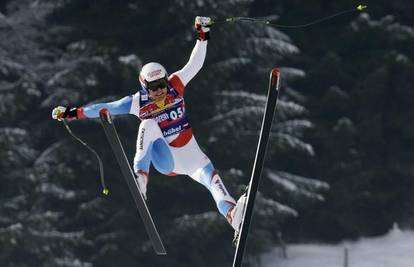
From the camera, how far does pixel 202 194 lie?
85.8ft

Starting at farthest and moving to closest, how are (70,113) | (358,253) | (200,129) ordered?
(358,253) → (200,129) → (70,113)

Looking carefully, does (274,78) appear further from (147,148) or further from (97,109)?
(97,109)

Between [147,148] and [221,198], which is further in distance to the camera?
[221,198]

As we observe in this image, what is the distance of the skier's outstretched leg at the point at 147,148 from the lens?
38.7 ft

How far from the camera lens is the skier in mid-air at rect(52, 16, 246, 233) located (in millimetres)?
11688

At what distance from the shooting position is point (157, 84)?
1161 cm

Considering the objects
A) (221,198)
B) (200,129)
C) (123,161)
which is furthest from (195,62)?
(200,129)

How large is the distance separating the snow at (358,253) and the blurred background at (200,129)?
0.09m

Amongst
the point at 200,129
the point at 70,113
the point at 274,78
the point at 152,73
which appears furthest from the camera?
the point at 200,129

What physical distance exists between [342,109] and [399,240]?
269 cm

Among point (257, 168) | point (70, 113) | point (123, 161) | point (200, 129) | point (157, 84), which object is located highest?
point (157, 84)

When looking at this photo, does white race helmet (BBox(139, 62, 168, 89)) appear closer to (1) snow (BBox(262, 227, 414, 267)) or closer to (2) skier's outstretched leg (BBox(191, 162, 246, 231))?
(2) skier's outstretched leg (BBox(191, 162, 246, 231))

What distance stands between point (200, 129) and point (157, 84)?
13803 mm

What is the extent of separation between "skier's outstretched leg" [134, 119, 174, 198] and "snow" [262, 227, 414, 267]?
616 inches
